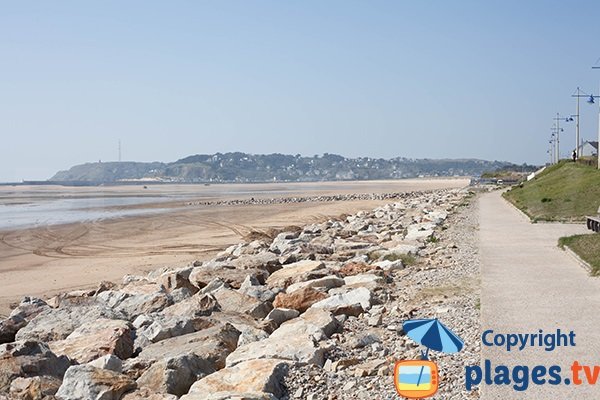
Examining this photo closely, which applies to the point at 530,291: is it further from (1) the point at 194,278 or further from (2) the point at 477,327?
(1) the point at 194,278

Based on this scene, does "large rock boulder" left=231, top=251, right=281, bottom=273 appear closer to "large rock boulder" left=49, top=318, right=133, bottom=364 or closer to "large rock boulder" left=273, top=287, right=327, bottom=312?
"large rock boulder" left=273, top=287, right=327, bottom=312

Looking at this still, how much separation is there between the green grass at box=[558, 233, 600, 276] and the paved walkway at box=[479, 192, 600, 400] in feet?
0.57

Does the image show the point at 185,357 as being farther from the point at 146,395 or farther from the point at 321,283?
the point at 321,283

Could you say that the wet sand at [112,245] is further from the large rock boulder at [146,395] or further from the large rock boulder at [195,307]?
the large rock boulder at [146,395]

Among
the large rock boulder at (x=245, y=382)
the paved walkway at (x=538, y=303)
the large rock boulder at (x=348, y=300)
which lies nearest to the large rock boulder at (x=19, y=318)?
the large rock boulder at (x=348, y=300)

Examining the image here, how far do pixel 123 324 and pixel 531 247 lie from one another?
336 inches

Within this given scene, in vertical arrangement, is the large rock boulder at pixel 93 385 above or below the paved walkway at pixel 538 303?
below

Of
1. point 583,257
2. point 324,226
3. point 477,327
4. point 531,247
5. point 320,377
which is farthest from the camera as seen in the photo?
point 324,226

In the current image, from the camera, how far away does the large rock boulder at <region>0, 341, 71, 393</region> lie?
6.74 metres

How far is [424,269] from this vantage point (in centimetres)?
1181

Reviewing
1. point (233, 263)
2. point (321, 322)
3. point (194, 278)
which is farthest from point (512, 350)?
point (233, 263)

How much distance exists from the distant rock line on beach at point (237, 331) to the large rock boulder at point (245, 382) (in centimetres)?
A: 1

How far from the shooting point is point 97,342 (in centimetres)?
815

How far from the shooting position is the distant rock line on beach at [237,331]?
6.22 m
